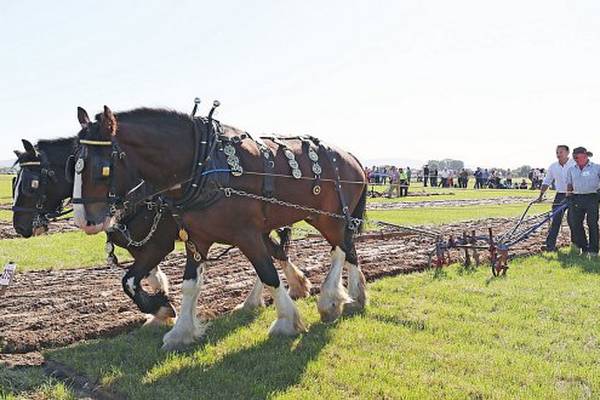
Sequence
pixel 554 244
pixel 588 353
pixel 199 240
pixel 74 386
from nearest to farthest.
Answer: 1. pixel 74 386
2. pixel 588 353
3. pixel 199 240
4. pixel 554 244

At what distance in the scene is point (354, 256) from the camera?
6828 mm

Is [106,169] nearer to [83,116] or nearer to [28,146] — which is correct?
[83,116]

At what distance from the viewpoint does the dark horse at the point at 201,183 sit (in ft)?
14.5

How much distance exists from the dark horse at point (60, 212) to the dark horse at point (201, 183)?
0.53m

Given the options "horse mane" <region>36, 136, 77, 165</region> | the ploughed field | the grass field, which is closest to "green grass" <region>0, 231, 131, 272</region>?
the grass field

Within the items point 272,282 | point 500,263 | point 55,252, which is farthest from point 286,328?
point 55,252

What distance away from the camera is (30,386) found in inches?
166

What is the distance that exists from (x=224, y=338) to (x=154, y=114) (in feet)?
6.92

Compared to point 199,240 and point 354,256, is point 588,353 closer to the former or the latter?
point 354,256

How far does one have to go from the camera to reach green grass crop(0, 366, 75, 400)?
402cm

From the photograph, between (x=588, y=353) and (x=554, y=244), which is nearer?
(x=588, y=353)

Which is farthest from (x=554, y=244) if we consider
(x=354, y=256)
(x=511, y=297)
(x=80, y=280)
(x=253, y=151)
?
(x=80, y=280)

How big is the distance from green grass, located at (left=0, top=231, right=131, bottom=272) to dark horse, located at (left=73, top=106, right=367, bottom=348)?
4.56 meters

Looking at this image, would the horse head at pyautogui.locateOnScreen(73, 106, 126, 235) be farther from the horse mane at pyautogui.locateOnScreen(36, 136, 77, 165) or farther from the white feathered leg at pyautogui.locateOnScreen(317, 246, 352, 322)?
the white feathered leg at pyautogui.locateOnScreen(317, 246, 352, 322)
